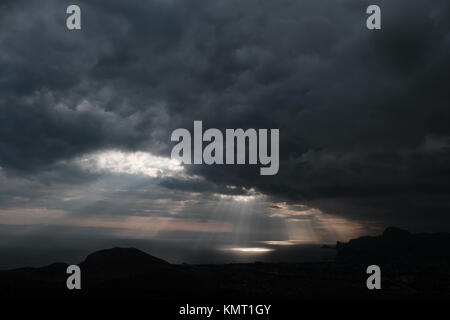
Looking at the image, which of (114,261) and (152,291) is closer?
(152,291)

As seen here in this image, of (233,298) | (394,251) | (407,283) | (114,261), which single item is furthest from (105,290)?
(394,251)

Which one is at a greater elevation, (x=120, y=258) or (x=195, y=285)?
(x=195, y=285)

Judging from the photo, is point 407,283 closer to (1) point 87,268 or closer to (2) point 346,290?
(2) point 346,290

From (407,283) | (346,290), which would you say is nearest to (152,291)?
(346,290)

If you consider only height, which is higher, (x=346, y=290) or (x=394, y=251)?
(x=346, y=290)

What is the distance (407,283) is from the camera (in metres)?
41.6

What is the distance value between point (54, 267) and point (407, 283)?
4868cm

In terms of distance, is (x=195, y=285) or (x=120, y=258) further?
(x=120, y=258)

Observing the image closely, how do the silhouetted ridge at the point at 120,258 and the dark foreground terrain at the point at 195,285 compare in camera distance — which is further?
the silhouetted ridge at the point at 120,258

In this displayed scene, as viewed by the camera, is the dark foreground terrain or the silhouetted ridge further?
the silhouetted ridge

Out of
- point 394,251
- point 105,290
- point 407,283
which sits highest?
point 105,290
